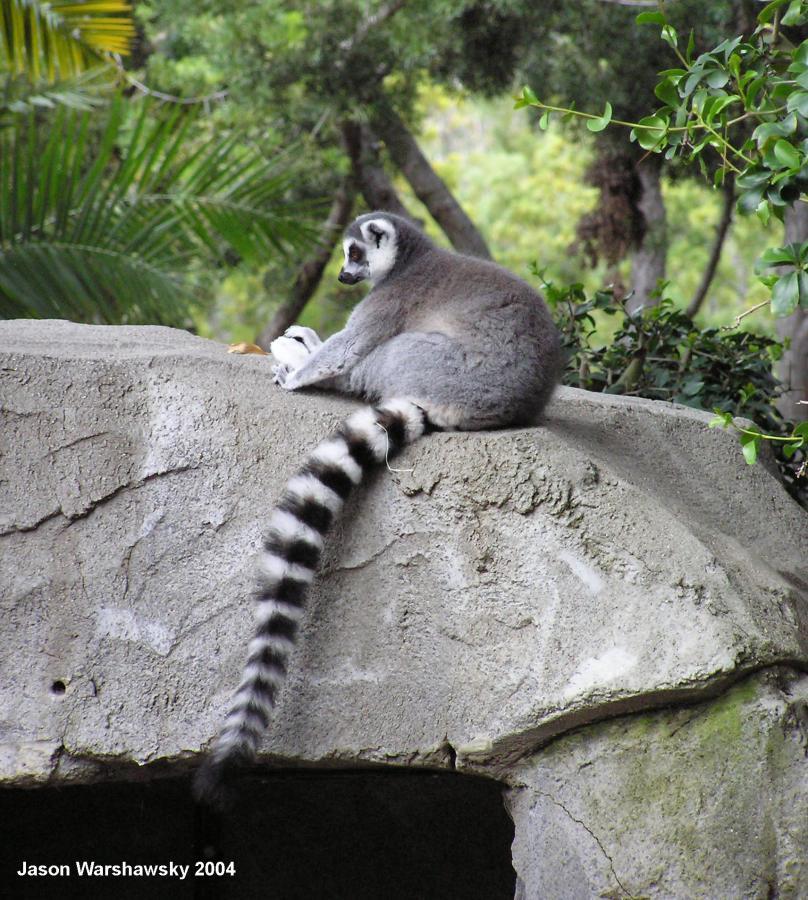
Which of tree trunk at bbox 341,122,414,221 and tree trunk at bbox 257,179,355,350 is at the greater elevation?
tree trunk at bbox 341,122,414,221

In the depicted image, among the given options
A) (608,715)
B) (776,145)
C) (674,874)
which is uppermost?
(776,145)

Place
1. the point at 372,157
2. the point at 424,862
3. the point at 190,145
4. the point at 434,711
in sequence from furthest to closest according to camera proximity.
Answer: the point at 190,145 < the point at 372,157 < the point at 424,862 < the point at 434,711

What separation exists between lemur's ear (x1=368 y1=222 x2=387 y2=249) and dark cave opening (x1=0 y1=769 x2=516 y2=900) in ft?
7.57

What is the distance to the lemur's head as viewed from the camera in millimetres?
4535

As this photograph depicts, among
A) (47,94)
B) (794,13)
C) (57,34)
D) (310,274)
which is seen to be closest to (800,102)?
(794,13)

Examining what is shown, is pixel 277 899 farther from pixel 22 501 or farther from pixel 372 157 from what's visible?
pixel 372 157

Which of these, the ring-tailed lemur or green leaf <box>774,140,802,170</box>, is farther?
the ring-tailed lemur

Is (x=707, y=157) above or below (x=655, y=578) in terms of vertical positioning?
above

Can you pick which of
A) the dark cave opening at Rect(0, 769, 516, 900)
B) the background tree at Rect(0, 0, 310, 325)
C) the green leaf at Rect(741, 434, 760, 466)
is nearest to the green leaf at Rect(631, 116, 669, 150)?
the green leaf at Rect(741, 434, 760, 466)

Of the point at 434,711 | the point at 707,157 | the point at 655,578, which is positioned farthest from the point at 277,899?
the point at 707,157

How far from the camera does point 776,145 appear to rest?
293 centimetres

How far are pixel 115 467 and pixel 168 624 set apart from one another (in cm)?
56

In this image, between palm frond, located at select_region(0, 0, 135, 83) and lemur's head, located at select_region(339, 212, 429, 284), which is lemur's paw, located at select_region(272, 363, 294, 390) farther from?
palm frond, located at select_region(0, 0, 135, 83)

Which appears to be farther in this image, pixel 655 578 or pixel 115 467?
pixel 115 467
